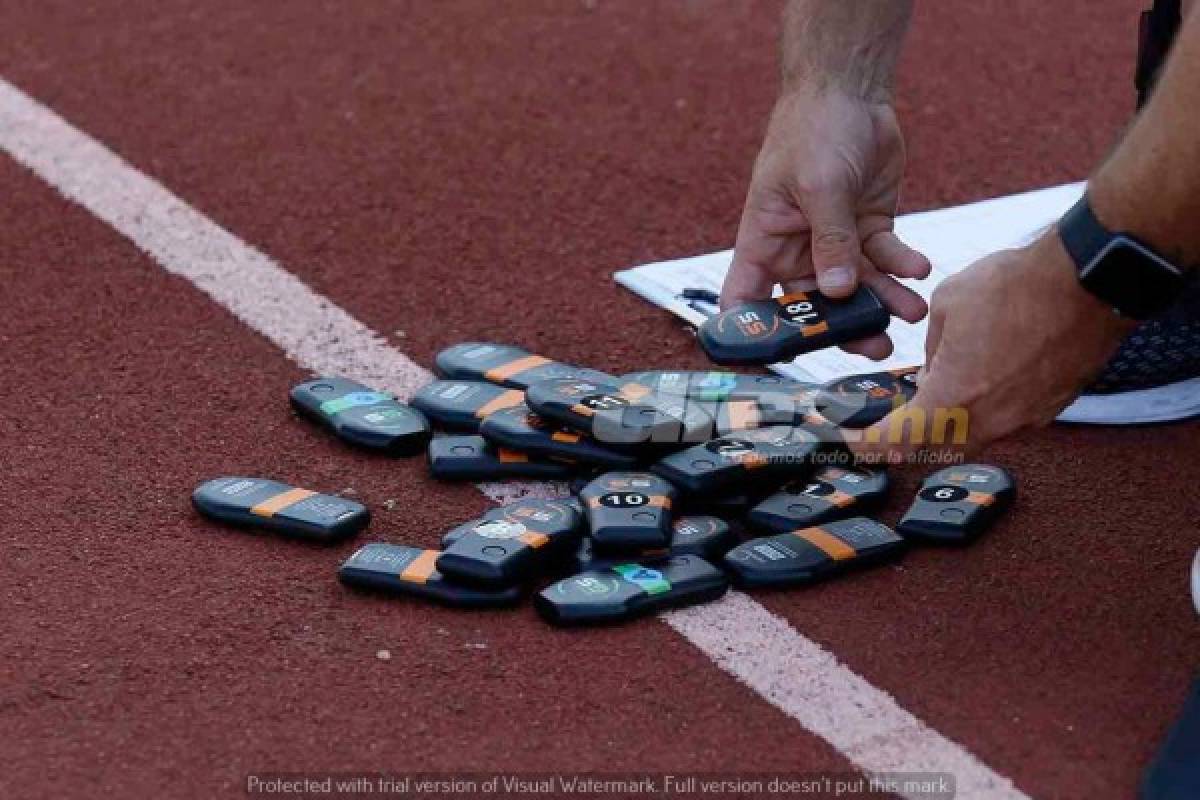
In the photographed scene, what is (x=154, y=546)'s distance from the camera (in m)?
2.64

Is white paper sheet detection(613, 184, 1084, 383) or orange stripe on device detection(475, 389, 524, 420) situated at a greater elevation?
white paper sheet detection(613, 184, 1084, 383)

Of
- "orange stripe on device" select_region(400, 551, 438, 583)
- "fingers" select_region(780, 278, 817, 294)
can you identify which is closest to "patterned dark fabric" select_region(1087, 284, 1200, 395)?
"fingers" select_region(780, 278, 817, 294)

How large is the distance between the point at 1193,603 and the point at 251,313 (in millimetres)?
1710

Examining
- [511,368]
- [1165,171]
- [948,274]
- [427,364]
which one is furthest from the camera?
[948,274]

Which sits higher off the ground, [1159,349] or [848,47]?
[848,47]

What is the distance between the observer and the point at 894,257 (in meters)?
2.81

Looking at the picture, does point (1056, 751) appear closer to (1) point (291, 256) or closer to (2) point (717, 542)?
(2) point (717, 542)

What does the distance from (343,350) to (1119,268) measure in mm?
1501

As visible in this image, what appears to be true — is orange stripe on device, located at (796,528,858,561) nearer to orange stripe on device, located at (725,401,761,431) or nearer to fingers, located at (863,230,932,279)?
orange stripe on device, located at (725,401,761,431)

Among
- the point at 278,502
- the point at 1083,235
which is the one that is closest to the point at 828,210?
the point at 1083,235

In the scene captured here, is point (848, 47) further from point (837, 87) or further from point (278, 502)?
point (278, 502)

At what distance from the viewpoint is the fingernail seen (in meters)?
2.71

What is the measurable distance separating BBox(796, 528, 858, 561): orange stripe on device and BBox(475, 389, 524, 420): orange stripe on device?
0.54 metres

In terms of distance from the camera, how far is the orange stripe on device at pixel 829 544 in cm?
254
